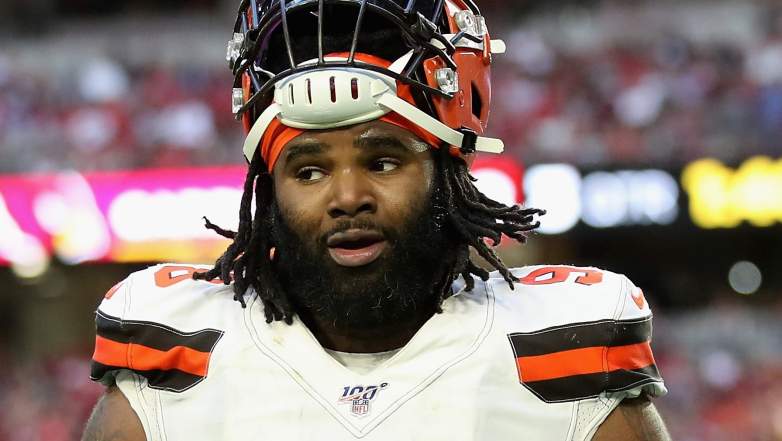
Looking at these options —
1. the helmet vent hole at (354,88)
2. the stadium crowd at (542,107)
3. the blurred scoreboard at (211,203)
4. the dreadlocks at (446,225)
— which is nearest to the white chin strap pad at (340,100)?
the helmet vent hole at (354,88)

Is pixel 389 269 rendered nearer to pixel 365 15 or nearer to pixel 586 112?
pixel 365 15

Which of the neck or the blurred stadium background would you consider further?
the blurred stadium background

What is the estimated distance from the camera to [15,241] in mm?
6438

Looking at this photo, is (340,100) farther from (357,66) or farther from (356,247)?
(356,247)

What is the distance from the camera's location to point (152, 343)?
159 cm

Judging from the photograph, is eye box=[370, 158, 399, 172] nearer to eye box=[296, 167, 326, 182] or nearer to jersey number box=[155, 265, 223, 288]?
eye box=[296, 167, 326, 182]

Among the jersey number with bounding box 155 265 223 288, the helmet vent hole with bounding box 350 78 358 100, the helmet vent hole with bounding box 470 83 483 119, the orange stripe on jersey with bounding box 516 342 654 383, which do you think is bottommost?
the jersey number with bounding box 155 265 223 288

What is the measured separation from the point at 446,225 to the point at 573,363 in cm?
28

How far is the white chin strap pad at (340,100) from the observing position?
Result: 1507 mm

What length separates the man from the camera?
151 cm

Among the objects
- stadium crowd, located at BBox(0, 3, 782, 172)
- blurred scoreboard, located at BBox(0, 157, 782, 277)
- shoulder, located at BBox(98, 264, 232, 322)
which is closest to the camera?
shoulder, located at BBox(98, 264, 232, 322)

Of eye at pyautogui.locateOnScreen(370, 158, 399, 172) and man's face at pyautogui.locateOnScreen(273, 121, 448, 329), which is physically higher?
eye at pyautogui.locateOnScreen(370, 158, 399, 172)

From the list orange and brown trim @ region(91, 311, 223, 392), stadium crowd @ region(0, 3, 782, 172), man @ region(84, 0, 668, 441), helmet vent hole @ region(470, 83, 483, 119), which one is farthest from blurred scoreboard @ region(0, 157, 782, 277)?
orange and brown trim @ region(91, 311, 223, 392)

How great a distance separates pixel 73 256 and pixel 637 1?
159 inches
